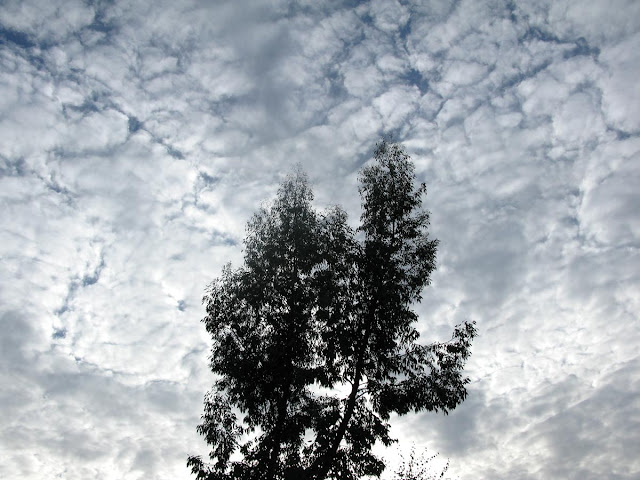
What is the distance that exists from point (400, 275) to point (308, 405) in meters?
6.76

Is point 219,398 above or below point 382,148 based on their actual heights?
below

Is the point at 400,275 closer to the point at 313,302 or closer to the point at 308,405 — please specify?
the point at 313,302

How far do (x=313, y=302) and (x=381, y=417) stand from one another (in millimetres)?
5577

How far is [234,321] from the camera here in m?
20.9

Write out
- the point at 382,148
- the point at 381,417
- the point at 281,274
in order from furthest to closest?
the point at 382,148 → the point at 281,274 → the point at 381,417

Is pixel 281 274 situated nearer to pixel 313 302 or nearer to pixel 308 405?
pixel 313 302

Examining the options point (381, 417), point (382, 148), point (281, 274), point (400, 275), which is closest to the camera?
point (381, 417)

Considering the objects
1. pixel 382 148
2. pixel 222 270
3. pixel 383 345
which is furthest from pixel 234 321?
pixel 382 148

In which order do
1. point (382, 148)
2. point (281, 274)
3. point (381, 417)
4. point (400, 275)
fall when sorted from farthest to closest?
1. point (382, 148)
2. point (281, 274)
3. point (400, 275)
4. point (381, 417)

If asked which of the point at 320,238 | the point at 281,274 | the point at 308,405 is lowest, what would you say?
the point at 308,405

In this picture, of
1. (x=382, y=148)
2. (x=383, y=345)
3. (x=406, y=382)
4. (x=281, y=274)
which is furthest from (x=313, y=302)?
(x=382, y=148)

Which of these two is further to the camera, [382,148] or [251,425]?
[382,148]

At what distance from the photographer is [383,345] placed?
19.2m

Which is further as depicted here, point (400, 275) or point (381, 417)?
point (400, 275)
